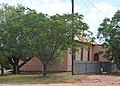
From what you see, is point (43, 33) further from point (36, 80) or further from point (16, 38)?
point (36, 80)

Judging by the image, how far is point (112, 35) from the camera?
43.2 m

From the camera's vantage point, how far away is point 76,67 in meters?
41.2

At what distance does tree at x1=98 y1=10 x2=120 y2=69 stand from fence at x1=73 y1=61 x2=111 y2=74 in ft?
9.83

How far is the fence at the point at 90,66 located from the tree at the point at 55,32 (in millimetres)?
7970

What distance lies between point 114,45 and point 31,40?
13707mm

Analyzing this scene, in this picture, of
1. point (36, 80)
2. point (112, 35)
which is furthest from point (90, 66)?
point (36, 80)

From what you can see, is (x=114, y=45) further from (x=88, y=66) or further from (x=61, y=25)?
(x=61, y=25)

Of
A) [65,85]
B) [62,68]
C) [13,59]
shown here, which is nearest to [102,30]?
→ [62,68]

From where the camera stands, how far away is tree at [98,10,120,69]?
42844mm

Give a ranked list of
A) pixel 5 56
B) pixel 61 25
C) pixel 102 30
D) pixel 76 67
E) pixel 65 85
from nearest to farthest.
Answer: pixel 65 85, pixel 61 25, pixel 5 56, pixel 76 67, pixel 102 30

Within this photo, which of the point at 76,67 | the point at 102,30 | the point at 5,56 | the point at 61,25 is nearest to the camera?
the point at 61,25

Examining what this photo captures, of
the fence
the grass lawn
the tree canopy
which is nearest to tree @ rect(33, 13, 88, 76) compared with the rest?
the tree canopy

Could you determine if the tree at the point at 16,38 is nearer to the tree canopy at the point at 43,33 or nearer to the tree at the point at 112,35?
the tree canopy at the point at 43,33

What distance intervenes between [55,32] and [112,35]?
43.4 ft
